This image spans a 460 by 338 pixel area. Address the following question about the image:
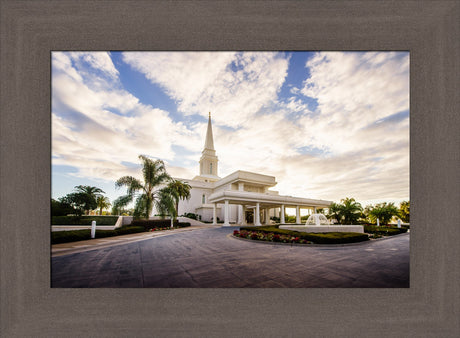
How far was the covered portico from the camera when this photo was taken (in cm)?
1770

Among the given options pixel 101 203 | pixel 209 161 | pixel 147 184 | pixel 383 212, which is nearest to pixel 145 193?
pixel 147 184

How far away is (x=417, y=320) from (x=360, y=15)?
15.6 ft

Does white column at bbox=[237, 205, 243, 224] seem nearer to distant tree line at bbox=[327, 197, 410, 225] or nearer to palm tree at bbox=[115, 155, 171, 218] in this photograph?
distant tree line at bbox=[327, 197, 410, 225]

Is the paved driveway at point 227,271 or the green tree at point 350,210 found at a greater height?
the paved driveway at point 227,271

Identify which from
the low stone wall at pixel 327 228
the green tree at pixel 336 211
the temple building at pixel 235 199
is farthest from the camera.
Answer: the temple building at pixel 235 199

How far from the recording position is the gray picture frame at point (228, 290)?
2791mm

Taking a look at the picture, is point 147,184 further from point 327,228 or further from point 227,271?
point 327,228

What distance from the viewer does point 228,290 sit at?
3.06 metres

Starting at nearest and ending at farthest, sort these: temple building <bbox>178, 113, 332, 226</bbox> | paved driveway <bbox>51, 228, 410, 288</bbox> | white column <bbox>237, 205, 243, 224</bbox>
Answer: paved driveway <bbox>51, 228, 410, 288</bbox>, temple building <bbox>178, 113, 332, 226</bbox>, white column <bbox>237, 205, 243, 224</bbox>

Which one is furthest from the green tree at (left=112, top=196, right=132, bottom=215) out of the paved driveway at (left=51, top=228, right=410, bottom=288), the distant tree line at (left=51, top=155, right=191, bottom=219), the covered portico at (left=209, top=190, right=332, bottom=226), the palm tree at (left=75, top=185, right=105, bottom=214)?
the covered portico at (left=209, top=190, right=332, bottom=226)

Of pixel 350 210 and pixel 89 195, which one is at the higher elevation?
pixel 89 195

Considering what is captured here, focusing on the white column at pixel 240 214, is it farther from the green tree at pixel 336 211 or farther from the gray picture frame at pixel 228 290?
the gray picture frame at pixel 228 290

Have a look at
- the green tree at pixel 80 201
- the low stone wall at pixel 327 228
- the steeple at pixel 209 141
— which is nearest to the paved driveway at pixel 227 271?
the low stone wall at pixel 327 228

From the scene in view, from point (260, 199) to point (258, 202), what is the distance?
38 centimetres
